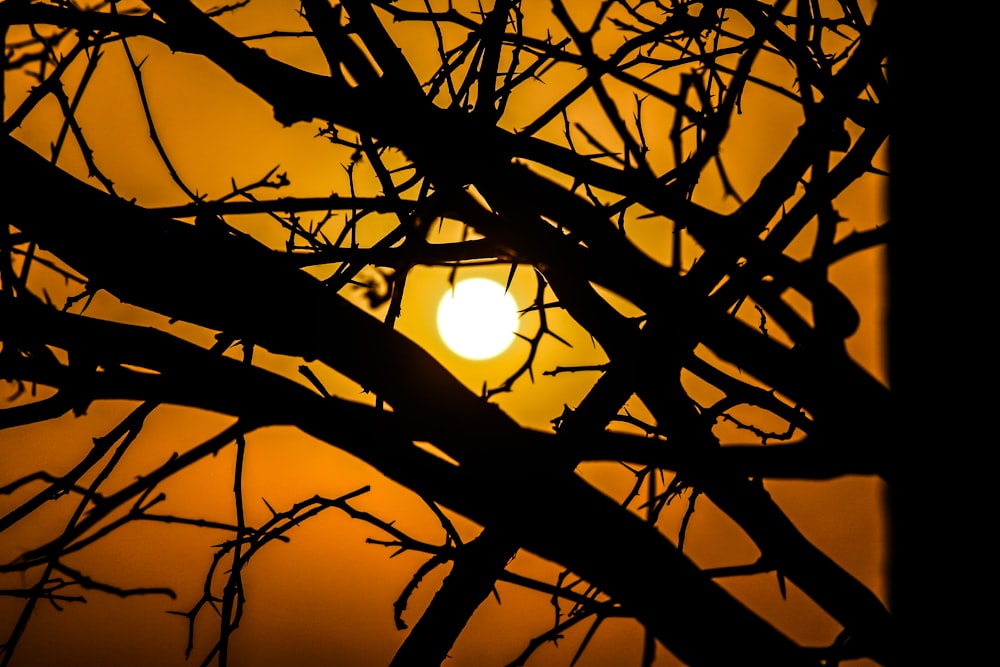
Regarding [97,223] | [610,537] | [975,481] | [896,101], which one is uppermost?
[896,101]

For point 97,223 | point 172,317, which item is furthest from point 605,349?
point 97,223

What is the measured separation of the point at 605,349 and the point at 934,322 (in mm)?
831

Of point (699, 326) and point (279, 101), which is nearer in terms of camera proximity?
point (279, 101)

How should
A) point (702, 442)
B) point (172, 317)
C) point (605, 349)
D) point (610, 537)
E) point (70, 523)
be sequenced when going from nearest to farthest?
point (610, 537), point (172, 317), point (702, 442), point (70, 523), point (605, 349)

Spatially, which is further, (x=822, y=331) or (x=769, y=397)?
(x=822, y=331)

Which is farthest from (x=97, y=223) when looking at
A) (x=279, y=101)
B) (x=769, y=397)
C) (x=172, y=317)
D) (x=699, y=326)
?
(x=769, y=397)

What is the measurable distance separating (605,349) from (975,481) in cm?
95

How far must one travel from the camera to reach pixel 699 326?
191 centimetres

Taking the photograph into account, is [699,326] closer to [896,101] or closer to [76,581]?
[896,101]

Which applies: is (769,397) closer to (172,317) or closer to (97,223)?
(172,317)

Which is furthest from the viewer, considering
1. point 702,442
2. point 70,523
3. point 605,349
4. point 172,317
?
point 605,349

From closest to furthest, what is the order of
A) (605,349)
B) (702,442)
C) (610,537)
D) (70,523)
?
(610,537)
(702,442)
(70,523)
(605,349)

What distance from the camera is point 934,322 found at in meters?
1.71

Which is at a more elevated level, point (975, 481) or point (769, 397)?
point (769, 397)
